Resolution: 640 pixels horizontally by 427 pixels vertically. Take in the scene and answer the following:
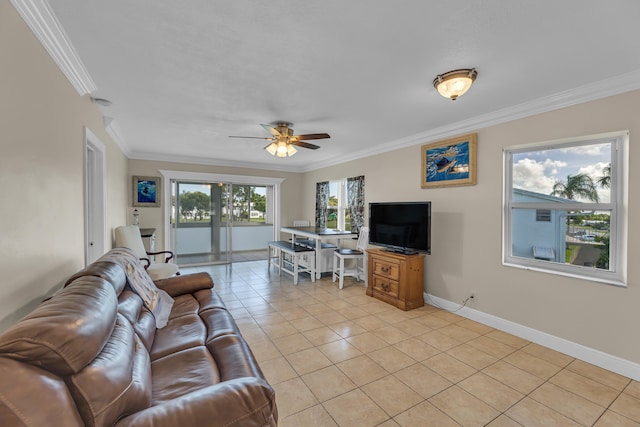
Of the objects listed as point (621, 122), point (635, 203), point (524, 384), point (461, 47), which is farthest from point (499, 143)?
point (524, 384)

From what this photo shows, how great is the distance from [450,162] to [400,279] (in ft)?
5.58

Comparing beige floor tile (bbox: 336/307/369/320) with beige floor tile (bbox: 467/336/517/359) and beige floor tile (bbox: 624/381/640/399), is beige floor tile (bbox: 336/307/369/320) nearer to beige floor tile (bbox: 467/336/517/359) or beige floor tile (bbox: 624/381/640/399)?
beige floor tile (bbox: 467/336/517/359)

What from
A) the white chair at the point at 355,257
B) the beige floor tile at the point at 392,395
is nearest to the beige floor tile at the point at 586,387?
the beige floor tile at the point at 392,395

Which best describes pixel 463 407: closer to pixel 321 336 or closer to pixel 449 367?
pixel 449 367

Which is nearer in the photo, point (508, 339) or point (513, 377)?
point (513, 377)

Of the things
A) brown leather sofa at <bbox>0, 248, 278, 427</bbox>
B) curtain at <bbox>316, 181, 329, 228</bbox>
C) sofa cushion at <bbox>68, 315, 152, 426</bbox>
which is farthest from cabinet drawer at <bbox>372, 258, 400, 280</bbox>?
sofa cushion at <bbox>68, 315, 152, 426</bbox>

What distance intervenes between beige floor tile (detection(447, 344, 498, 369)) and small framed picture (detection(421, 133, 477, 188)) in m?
1.89

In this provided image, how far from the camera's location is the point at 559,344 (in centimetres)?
269

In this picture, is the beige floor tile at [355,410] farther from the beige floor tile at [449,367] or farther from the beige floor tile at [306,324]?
the beige floor tile at [306,324]

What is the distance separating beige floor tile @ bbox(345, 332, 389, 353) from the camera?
2.73m

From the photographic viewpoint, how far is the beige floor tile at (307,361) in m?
2.38

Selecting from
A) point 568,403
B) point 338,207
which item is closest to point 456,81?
point 568,403

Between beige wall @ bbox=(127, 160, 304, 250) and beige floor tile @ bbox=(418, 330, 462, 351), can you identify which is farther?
beige wall @ bbox=(127, 160, 304, 250)

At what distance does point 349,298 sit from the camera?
4.20 meters
